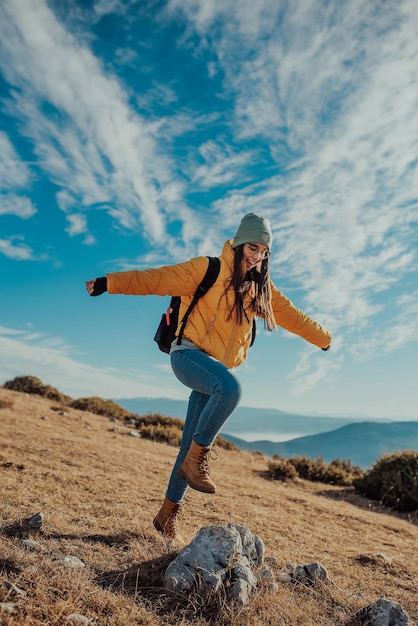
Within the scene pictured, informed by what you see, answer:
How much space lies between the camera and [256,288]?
4.15m

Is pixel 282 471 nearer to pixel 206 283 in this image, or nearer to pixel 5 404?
pixel 5 404

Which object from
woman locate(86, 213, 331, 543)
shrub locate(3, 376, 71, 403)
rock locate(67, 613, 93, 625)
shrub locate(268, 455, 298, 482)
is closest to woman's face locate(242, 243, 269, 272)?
woman locate(86, 213, 331, 543)

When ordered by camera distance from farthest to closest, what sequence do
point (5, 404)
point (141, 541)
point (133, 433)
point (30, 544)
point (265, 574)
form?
point (133, 433)
point (5, 404)
point (141, 541)
point (265, 574)
point (30, 544)

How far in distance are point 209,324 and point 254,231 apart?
2.89 ft

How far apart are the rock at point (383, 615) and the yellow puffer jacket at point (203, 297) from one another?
1.95m

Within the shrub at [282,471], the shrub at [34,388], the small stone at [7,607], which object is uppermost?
the shrub at [34,388]

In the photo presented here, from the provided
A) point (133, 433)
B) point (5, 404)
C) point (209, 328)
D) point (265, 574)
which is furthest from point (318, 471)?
point (209, 328)

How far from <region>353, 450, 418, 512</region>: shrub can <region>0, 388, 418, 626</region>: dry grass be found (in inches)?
30.6

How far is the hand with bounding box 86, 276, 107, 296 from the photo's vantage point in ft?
12.2

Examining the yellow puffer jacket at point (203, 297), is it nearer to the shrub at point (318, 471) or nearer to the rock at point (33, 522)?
the rock at point (33, 522)

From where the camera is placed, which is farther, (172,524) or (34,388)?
(34,388)

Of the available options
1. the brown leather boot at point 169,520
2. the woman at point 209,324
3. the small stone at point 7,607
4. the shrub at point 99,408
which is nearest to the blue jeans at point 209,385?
the woman at point 209,324

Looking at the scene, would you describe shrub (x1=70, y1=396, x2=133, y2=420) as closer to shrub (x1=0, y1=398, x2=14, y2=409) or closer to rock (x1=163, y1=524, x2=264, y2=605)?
shrub (x1=0, y1=398, x2=14, y2=409)

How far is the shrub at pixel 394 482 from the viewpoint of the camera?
34.1 ft
